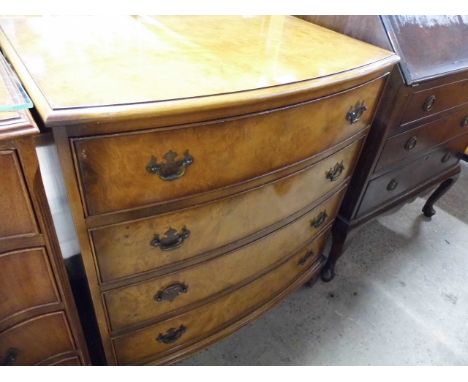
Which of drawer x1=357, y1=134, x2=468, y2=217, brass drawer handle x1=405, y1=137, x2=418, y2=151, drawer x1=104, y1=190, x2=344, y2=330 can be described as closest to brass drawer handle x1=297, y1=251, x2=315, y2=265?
drawer x1=104, y1=190, x2=344, y2=330

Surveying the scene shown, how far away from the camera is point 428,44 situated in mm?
991

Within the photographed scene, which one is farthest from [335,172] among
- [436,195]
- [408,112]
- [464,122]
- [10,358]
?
[436,195]

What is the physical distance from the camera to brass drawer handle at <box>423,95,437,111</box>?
1.02 meters

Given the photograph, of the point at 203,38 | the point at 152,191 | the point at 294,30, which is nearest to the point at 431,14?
the point at 294,30

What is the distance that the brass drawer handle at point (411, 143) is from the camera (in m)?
1.12

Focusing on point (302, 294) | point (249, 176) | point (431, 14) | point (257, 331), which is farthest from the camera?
point (302, 294)

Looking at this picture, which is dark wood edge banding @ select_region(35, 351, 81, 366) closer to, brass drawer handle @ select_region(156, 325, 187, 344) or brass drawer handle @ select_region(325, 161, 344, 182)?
brass drawer handle @ select_region(156, 325, 187, 344)

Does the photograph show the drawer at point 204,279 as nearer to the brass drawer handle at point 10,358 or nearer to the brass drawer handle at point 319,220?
the brass drawer handle at point 319,220

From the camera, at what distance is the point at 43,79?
20.0 inches

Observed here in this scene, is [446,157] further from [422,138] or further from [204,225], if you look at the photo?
[204,225]

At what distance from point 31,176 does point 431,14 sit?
3.84ft

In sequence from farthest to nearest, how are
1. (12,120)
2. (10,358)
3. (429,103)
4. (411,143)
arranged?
(411,143)
(429,103)
(10,358)
(12,120)

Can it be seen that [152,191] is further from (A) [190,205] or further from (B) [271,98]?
(B) [271,98]

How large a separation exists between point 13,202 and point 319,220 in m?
0.82
